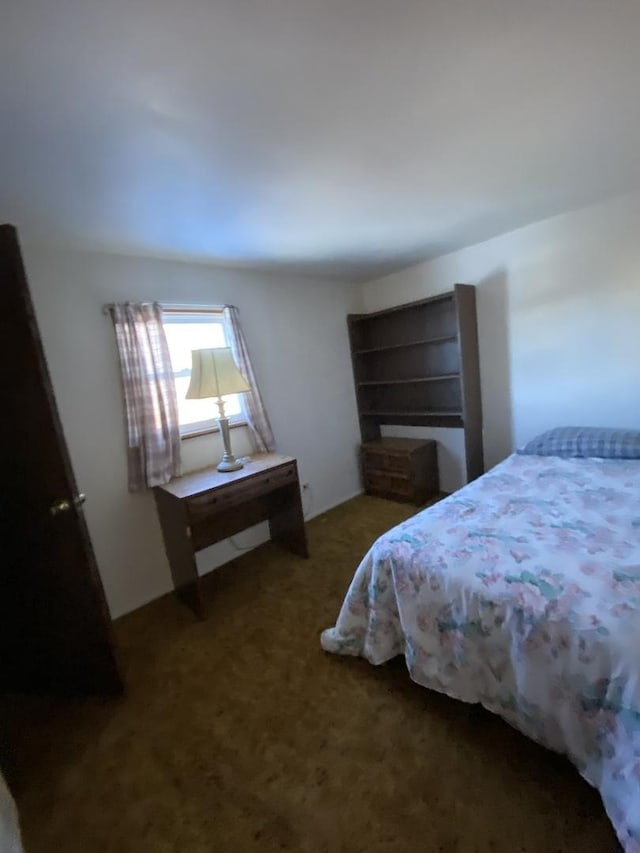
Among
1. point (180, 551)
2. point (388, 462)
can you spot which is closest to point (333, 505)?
point (388, 462)

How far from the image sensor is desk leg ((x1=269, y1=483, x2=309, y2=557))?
8.92 ft

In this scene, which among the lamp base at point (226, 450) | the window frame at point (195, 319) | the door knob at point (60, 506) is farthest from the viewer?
the window frame at point (195, 319)

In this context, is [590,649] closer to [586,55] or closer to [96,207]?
[586,55]

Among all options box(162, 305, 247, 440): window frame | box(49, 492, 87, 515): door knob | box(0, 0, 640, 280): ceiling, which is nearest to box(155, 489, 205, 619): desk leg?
box(162, 305, 247, 440): window frame

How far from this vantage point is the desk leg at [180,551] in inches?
86.7

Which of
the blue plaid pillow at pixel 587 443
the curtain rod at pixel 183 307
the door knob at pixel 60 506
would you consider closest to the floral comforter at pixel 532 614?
the blue plaid pillow at pixel 587 443

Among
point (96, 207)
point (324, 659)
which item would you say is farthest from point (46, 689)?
point (96, 207)

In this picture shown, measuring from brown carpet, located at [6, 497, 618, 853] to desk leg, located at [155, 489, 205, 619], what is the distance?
345 millimetres

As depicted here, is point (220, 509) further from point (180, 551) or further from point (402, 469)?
point (402, 469)

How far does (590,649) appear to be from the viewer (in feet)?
3.51

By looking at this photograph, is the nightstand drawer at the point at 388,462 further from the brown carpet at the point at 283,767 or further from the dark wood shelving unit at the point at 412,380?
the brown carpet at the point at 283,767

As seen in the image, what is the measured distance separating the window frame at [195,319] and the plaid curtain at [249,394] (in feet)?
0.28

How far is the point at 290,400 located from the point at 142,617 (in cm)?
190

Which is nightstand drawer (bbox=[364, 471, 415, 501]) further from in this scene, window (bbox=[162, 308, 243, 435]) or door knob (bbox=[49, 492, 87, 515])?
door knob (bbox=[49, 492, 87, 515])
